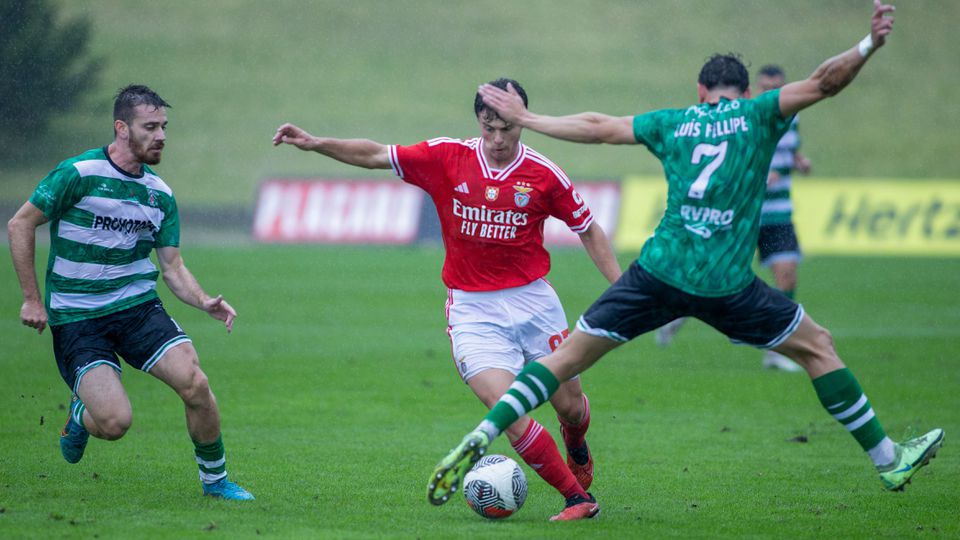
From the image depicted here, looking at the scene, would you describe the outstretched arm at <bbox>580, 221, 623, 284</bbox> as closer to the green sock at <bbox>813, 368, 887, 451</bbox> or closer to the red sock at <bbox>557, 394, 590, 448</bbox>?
the red sock at <bbox>557, 394, 590, 448</bbox>

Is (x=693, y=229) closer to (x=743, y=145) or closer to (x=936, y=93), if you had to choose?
(x=743, y=145)

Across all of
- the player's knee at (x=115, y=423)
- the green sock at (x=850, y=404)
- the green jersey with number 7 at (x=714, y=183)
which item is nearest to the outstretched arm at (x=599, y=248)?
the green jersey with number 7 at (x=714, y=183)

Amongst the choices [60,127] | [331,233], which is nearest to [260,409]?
[331,233]

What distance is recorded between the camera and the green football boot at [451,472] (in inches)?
241

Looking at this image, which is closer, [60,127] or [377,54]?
[60,127]

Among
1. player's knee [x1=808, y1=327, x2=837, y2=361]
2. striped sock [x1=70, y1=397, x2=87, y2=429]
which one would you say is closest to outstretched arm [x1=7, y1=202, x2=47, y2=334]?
striped sock [x1=70, y1=397, x2=87, y2=429]

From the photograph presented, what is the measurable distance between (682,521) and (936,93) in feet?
149

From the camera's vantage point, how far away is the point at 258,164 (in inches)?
1727

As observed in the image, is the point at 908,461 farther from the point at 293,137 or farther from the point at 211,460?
the point at 211,460

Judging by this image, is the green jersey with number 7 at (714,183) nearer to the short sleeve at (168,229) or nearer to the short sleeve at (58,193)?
the short sleeve at (168,229)

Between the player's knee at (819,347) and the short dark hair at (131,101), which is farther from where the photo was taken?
the short dark hair at (131,101)

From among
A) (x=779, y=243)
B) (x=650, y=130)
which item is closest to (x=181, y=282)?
(x=650, y=130)

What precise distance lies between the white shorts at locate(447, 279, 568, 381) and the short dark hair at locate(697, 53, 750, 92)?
5.42ft

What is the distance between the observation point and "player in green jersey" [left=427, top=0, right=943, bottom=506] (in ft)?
20.9
